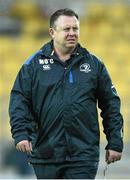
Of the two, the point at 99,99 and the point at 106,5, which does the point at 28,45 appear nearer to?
the point at 106,5

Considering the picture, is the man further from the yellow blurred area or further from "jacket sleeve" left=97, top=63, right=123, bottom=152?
the yellow blurred area

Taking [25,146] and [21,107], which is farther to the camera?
[21,107]

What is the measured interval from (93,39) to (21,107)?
9.12 m

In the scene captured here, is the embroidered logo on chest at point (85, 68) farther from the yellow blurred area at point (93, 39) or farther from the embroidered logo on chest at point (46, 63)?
the yellow blurred area at point (93, 39)

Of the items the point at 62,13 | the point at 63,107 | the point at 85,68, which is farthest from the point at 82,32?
the point at 63,107

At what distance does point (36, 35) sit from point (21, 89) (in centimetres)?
901

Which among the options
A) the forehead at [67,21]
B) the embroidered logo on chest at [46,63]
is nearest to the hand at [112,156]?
the embroidered logo on chest at [46,63]

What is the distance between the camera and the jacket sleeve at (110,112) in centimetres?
508

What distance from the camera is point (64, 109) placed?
4.99 meters

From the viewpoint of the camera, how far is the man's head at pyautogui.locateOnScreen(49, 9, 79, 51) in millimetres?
5098

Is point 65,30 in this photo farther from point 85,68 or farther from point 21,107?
point 21,107

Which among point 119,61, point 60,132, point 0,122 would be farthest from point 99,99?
point 119,61

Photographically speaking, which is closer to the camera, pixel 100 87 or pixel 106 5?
pixel 100 87

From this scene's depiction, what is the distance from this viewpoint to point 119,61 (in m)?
13.7
